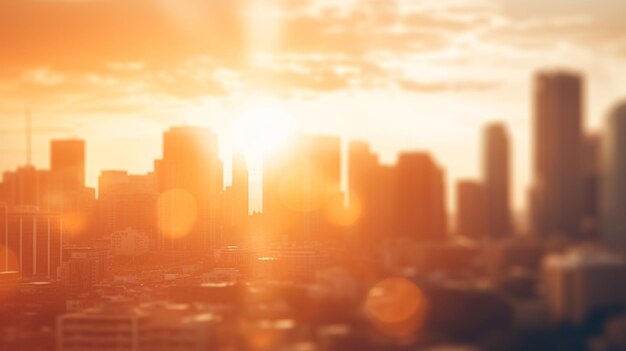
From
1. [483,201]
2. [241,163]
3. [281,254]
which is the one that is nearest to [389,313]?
[281,254]

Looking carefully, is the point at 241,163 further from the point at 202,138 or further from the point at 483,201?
the point at 483,201

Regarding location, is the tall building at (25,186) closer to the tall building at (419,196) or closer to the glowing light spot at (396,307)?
the glowing light spot at (396,307)

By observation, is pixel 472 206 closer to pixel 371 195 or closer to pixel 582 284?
pixel 371 195

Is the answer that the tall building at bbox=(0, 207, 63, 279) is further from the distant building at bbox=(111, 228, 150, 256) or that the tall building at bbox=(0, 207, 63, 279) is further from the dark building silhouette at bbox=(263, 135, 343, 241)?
the dark building silhouette at bbox=(263, 135, 343, 241)

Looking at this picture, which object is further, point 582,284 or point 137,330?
point 582,284

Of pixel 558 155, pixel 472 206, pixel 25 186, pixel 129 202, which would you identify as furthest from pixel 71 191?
pixel 558 155

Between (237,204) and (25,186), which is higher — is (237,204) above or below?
below

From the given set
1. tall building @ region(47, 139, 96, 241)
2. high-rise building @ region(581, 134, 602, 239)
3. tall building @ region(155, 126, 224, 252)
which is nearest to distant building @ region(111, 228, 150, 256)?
tall building @ region(155, 126, 224, 252)

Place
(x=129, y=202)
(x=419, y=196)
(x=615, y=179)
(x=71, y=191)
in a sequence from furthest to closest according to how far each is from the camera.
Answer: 1. (x=419, y=196)
2. (x=615, y=179)
3. (x=71, y=191)
4. (x=129, y=202)
